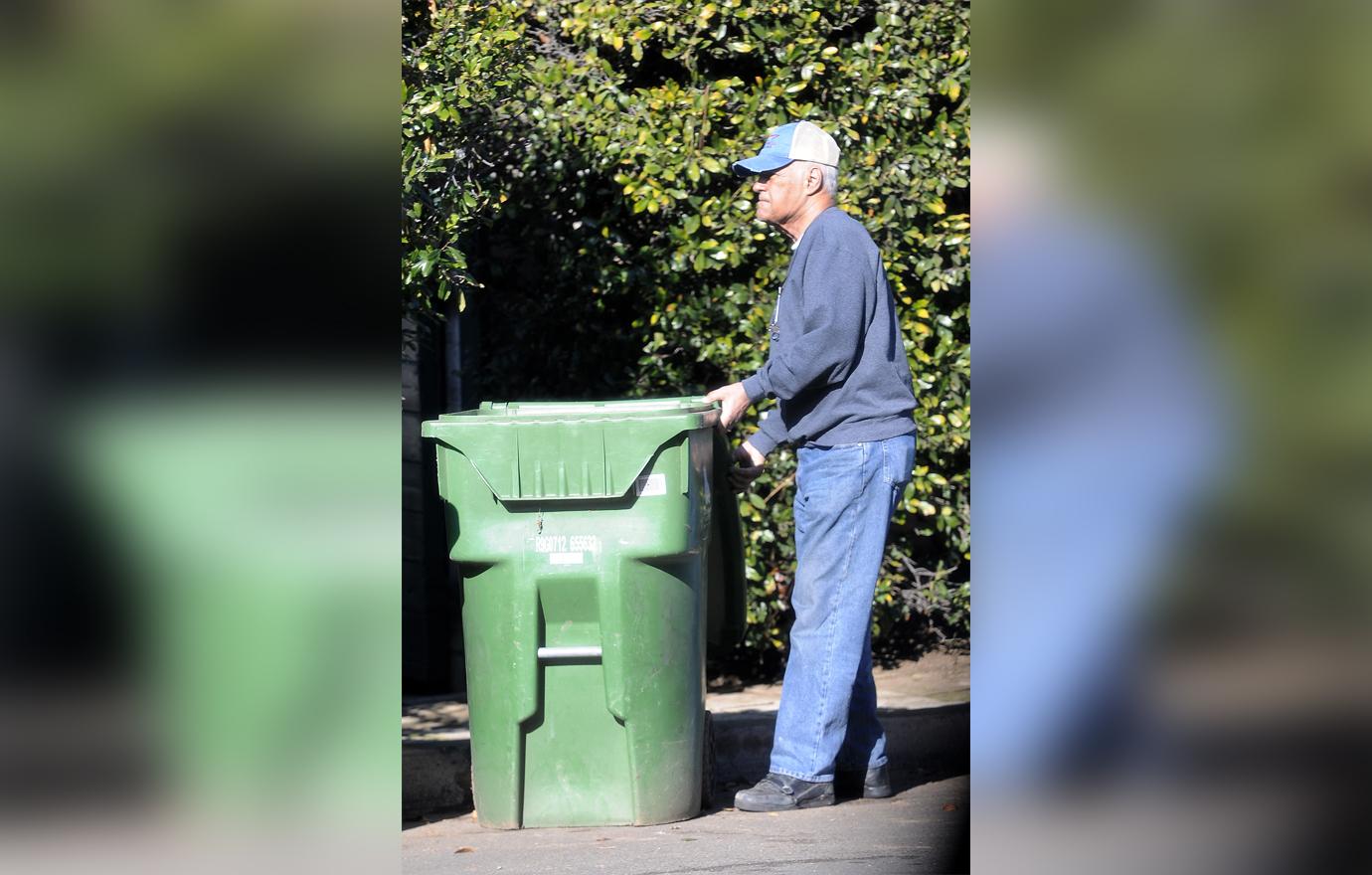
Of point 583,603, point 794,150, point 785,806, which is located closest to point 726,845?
point 785,806

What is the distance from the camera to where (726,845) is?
448 cm

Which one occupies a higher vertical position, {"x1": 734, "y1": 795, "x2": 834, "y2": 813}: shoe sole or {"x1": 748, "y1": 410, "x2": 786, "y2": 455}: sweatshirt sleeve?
{"x1": 748, "y1": 410, "x2": 786, "y2": 455}: sweatshirt sleeve

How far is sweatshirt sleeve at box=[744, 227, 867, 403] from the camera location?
14.8 feet

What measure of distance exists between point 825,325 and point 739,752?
180 centimetres

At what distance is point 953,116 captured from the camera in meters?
6.11

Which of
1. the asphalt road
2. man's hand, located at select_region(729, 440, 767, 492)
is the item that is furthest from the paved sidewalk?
man's hand, located at select_region(729, 440, 767, 492)

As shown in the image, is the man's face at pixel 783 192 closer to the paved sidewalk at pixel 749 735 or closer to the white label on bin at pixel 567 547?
the white label on bin at pixel 567 547

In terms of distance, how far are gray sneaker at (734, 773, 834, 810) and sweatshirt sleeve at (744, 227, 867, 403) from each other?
1208mm

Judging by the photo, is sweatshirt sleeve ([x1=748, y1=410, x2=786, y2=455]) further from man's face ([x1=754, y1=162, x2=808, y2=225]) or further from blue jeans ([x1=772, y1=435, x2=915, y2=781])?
man's face ([x1=754, y1=162, x2=808, y2=225])

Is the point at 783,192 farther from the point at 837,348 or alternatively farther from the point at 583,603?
the point at 583,603

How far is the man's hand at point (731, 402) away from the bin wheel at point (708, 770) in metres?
0.94
